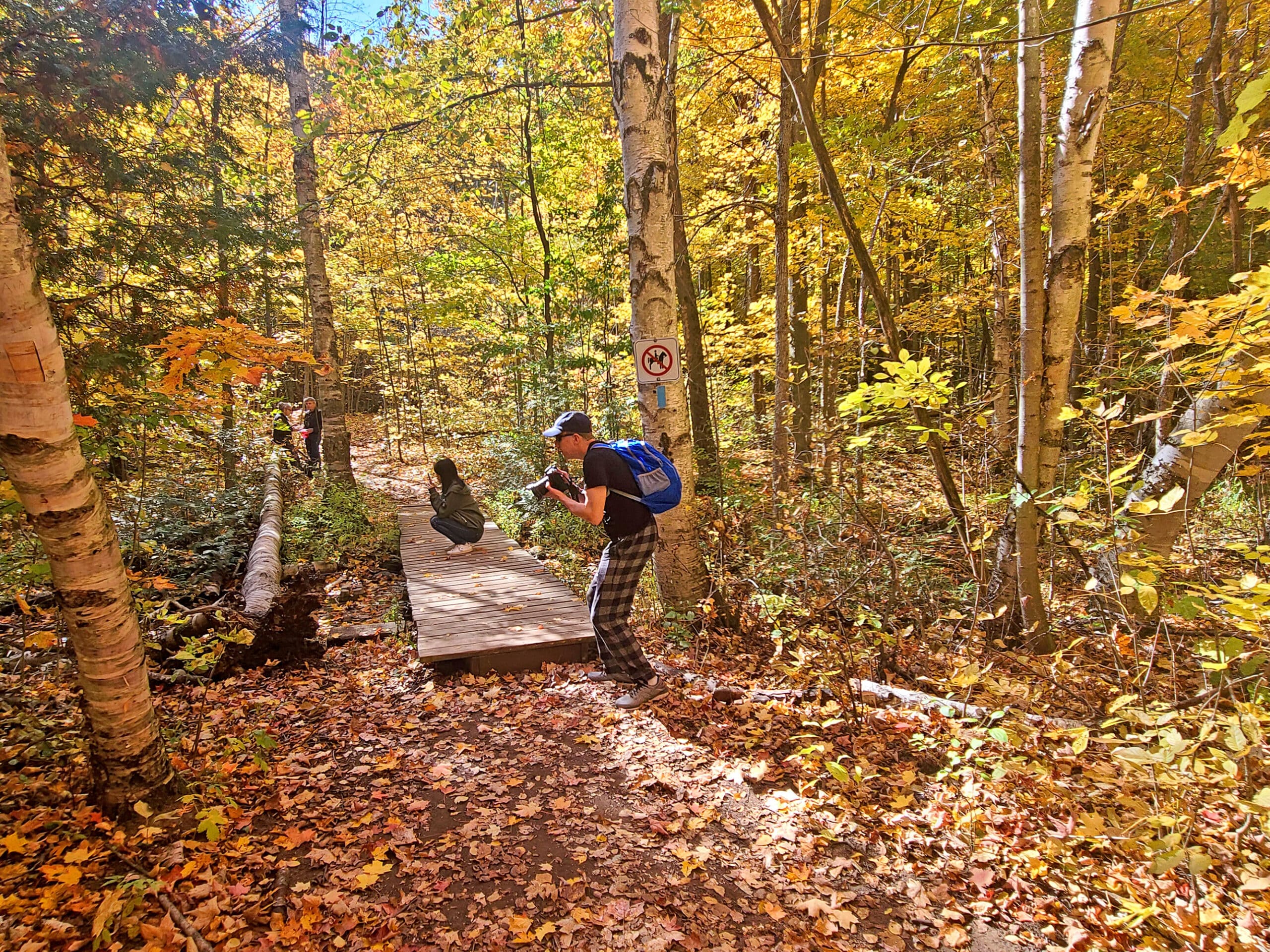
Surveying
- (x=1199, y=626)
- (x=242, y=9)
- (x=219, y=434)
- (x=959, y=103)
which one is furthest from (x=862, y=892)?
(x=959, y=103)

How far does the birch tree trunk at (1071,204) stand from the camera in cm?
425

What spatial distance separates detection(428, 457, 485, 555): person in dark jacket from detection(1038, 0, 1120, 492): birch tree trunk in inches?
272

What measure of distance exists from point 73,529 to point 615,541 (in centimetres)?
301

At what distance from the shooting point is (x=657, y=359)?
5.14 metres

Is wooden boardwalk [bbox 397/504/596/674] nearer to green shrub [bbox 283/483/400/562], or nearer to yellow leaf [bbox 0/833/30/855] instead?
green shrub [bbox 283/483/400/562]

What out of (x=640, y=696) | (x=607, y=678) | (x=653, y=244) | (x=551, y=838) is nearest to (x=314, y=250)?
(x=653, y=244)

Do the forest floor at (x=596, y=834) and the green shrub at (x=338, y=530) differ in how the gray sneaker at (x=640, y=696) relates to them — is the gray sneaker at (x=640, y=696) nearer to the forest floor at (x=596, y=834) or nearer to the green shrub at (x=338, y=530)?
the forest floor at (x=596, y=834)

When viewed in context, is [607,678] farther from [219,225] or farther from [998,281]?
[998,281]

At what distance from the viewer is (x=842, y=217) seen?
598 centimetres

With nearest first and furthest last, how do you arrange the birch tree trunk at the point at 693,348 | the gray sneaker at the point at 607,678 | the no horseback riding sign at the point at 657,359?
1. the gray sneaker at the point at 607,678
2. the no horseback riding sign at the point at 657,359
3. the birch tree trunk at the point at 693,348

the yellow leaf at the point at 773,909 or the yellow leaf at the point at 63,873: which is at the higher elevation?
the yellow leaf at the point at 63,873

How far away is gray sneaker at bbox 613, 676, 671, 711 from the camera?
4.66 meters

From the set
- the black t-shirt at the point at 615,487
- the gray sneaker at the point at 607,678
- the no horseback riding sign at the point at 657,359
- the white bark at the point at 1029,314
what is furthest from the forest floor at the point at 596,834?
the no horseback riding sign at the point at 657,359

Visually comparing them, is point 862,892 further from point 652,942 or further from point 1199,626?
point 1199,626
